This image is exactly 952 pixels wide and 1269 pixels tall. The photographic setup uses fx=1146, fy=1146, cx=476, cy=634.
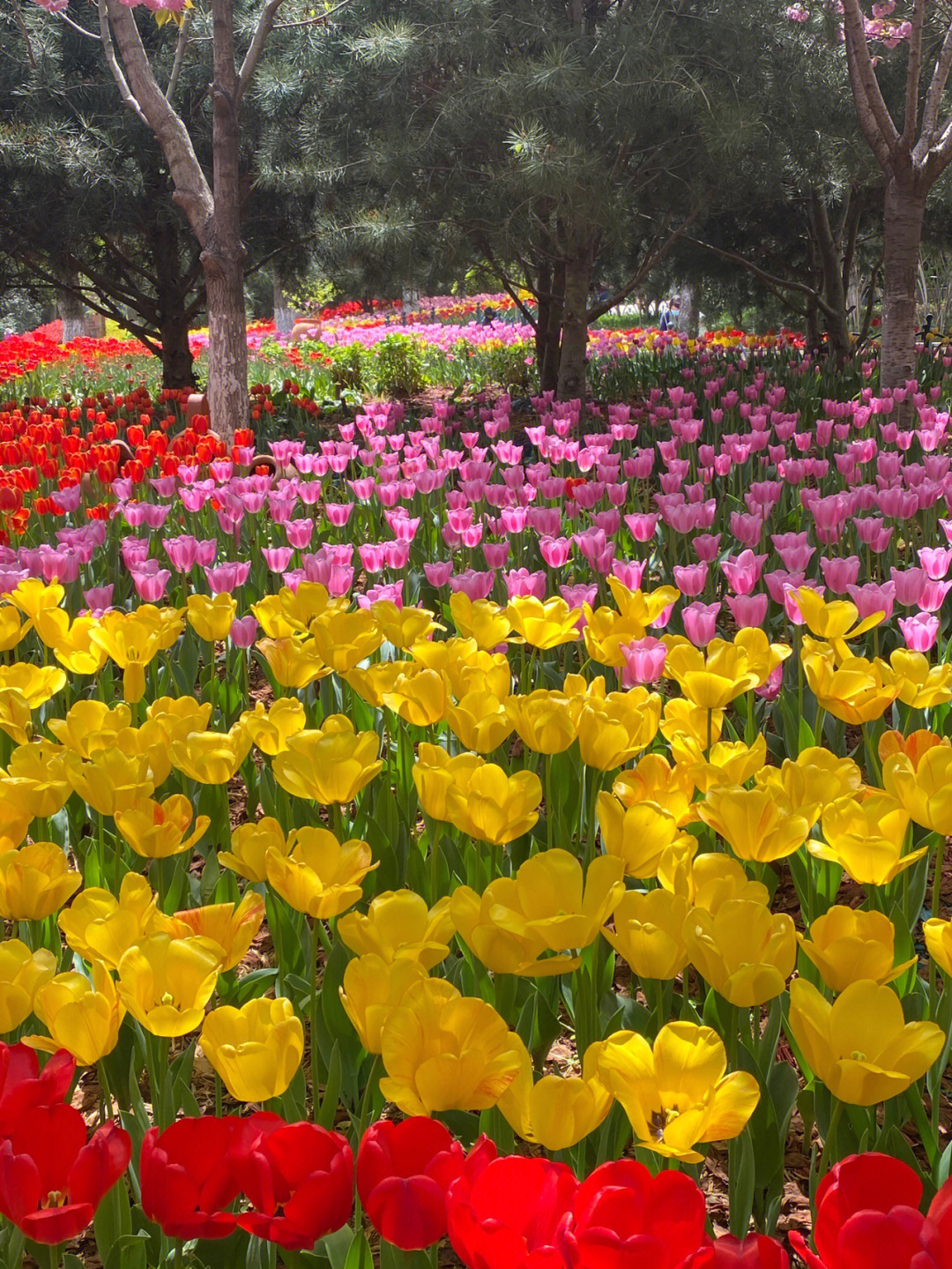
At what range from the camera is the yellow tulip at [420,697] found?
1.74m

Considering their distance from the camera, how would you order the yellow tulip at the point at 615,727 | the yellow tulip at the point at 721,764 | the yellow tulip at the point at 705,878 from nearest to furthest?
1. the yellow tulip at the point at 705,878
2. the yellow tulip at the point at 721,764
3. the yellow tulip at the point at 615,727

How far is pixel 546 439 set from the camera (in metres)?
4.89

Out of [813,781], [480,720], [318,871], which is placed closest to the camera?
[318,871]

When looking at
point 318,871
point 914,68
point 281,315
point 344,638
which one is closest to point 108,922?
point 318,871

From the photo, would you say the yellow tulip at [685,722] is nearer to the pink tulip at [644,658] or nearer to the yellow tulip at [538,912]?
the pink tulip at [644,658]

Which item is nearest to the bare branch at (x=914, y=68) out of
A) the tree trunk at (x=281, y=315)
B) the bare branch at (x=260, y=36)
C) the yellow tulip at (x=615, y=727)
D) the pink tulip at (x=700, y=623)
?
the bare branch at (x=260, y=36)

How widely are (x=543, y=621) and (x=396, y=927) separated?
40.3 inches

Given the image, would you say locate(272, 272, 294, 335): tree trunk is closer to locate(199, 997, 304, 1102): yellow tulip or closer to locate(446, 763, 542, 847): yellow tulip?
locate(446, 763, 542, 847): yellow tulip

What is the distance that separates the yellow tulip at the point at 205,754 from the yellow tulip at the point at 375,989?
634 millimetres

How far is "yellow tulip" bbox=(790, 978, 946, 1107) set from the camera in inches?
36.2

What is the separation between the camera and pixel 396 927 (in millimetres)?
1121

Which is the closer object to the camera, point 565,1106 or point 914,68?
point 565,1106

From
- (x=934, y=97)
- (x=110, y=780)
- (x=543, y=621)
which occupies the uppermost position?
(x=934, y=97)

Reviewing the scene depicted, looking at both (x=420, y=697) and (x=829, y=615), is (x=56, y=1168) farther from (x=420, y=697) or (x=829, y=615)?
(x=829, y=615)
